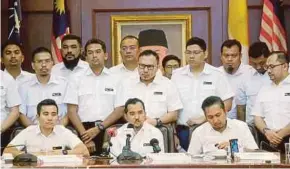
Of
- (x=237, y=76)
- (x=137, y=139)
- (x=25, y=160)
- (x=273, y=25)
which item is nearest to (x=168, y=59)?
(x=237, y=76)

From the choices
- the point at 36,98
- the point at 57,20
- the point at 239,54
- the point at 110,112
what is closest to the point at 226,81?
the point at 239,54

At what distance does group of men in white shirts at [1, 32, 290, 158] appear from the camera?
5.79 metres

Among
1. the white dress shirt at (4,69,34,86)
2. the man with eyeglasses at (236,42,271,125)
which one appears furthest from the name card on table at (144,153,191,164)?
the white dress shirt at (4,69,34,86)

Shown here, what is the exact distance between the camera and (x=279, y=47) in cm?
715

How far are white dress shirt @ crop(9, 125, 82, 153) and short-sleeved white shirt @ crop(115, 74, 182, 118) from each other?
1.95 ft

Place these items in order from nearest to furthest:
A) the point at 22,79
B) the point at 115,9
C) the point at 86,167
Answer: the point at 86,167 < the point at 22,79 < the point at 115,9

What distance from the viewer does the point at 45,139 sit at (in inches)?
219

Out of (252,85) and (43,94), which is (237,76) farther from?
(43,94)

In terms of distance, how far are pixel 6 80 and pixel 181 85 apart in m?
1.53

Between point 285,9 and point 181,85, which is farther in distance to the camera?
point 285,9

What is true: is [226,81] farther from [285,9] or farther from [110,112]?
[285,9]

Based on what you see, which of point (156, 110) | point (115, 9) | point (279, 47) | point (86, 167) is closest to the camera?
point (86, 167)

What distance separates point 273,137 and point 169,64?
1.70 m

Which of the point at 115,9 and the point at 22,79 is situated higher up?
the point at 115,9
